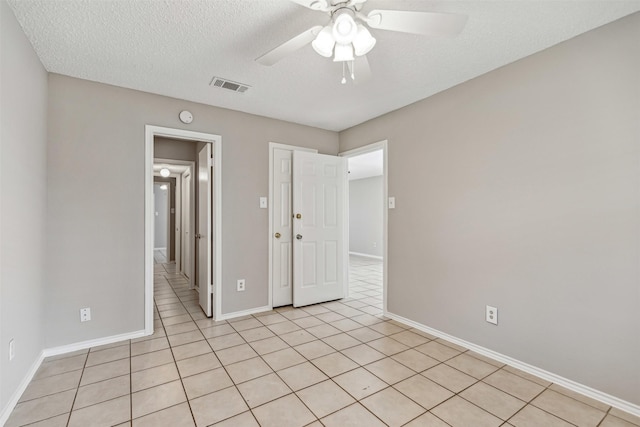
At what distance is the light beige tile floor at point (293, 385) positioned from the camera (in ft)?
5.63

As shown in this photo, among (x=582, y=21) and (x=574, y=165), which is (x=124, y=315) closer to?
(x=574, y=165)

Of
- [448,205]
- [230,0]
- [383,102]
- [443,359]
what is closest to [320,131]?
[383,102]

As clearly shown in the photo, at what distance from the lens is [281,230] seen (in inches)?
148

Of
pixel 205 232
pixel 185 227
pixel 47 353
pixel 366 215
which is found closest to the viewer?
pixel 47 353

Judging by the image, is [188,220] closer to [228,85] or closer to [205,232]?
[205,232]

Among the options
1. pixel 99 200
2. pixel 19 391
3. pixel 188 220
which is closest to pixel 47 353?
pixel 19 391

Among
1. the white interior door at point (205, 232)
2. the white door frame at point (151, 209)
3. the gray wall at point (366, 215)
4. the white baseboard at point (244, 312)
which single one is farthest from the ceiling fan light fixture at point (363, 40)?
the gray wall at point (366, 215)

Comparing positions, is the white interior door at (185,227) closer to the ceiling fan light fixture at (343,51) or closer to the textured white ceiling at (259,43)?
the textured white ceiling at (259,43)

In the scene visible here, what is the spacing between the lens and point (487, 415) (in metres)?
1.74

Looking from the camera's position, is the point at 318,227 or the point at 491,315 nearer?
the point at 491,315

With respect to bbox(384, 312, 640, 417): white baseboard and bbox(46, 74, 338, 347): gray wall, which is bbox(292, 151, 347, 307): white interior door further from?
bbox(384, 312, 640, 417): white baseboard

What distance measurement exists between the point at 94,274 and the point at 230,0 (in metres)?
2.52

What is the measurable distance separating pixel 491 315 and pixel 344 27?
7.91 feet

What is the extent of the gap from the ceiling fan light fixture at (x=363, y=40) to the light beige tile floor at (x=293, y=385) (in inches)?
81.3
